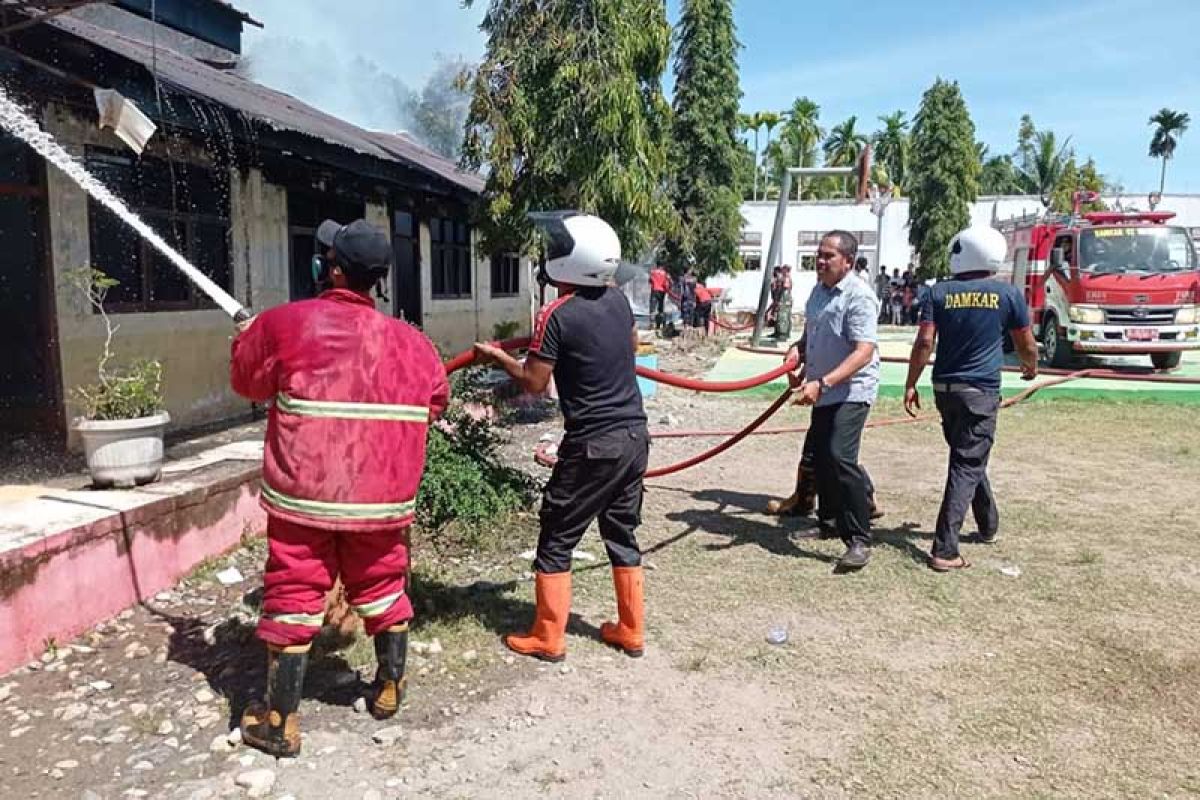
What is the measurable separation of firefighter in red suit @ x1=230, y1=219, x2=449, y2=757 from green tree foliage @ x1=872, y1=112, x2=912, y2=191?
1873 inches

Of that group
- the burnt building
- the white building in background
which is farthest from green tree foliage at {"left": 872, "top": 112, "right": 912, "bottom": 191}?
the burnt building

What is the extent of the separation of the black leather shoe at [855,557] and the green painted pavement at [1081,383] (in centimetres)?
471

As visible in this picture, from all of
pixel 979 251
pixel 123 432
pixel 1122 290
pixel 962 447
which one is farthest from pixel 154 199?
pixel 1122 290

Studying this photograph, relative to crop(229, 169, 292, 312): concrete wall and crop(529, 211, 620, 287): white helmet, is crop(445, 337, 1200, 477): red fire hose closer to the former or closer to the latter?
crop(529, 211, 620, 287): white helmet

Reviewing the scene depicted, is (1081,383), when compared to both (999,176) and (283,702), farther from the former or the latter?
(999,176)

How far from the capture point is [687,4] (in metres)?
23.0

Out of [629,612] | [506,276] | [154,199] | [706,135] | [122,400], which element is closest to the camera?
[629,612]

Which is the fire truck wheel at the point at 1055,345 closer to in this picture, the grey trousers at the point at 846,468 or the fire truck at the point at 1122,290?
the fire truck at the point at 1122,290

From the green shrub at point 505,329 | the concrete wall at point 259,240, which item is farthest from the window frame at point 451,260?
the concrete wall at point 259,240

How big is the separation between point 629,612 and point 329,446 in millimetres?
1552

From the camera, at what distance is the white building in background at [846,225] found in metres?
33.4

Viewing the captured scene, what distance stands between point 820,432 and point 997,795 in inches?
94.5

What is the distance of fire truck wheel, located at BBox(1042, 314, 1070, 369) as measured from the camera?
1395 cm

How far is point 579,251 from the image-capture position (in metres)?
3.49
